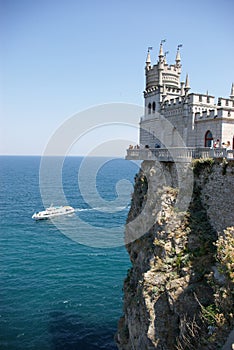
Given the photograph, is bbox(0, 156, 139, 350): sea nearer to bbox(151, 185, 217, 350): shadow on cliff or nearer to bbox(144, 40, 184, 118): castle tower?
bbox(151, 185, 217, 350): shadow on cliff

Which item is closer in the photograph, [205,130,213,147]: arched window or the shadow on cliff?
the shadow on cliff

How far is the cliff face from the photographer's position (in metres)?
12.1

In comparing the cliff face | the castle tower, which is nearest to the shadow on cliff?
the cliff face

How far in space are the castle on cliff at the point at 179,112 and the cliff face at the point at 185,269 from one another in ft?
10.6

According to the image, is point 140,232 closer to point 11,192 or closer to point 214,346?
point 214,346

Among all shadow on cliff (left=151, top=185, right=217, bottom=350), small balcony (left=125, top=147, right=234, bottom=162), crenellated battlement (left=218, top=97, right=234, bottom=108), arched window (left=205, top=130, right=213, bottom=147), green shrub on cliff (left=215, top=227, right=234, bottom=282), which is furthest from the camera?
crenellated battlement (left=218, top=97, right=234, bottom=108)

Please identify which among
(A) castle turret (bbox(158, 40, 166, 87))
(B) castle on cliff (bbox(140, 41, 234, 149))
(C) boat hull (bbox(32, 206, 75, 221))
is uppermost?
(A) castle turret (bbox(158, 40, 166, 87))

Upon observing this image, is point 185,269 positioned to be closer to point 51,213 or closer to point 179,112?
point 179,112

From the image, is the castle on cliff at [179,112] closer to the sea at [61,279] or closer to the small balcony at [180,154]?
the small balcony at [180,154]

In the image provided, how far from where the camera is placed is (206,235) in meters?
16.2

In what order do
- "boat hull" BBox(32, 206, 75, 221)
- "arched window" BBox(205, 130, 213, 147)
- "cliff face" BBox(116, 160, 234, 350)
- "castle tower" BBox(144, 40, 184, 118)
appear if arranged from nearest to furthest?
"cliff face" BBox(116, 160, 234, 350) < "arched window" BBox(205, 130, 213, 147) < "castle tower" BBox(144, 40, 184, 118) < "boat hull" BBox(32, 206, 75, 221)

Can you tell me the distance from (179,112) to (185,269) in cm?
1215

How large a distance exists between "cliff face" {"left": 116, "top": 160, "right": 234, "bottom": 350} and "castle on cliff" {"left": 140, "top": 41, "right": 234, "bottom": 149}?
3244 millimetres

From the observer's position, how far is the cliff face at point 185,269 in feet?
39.5
